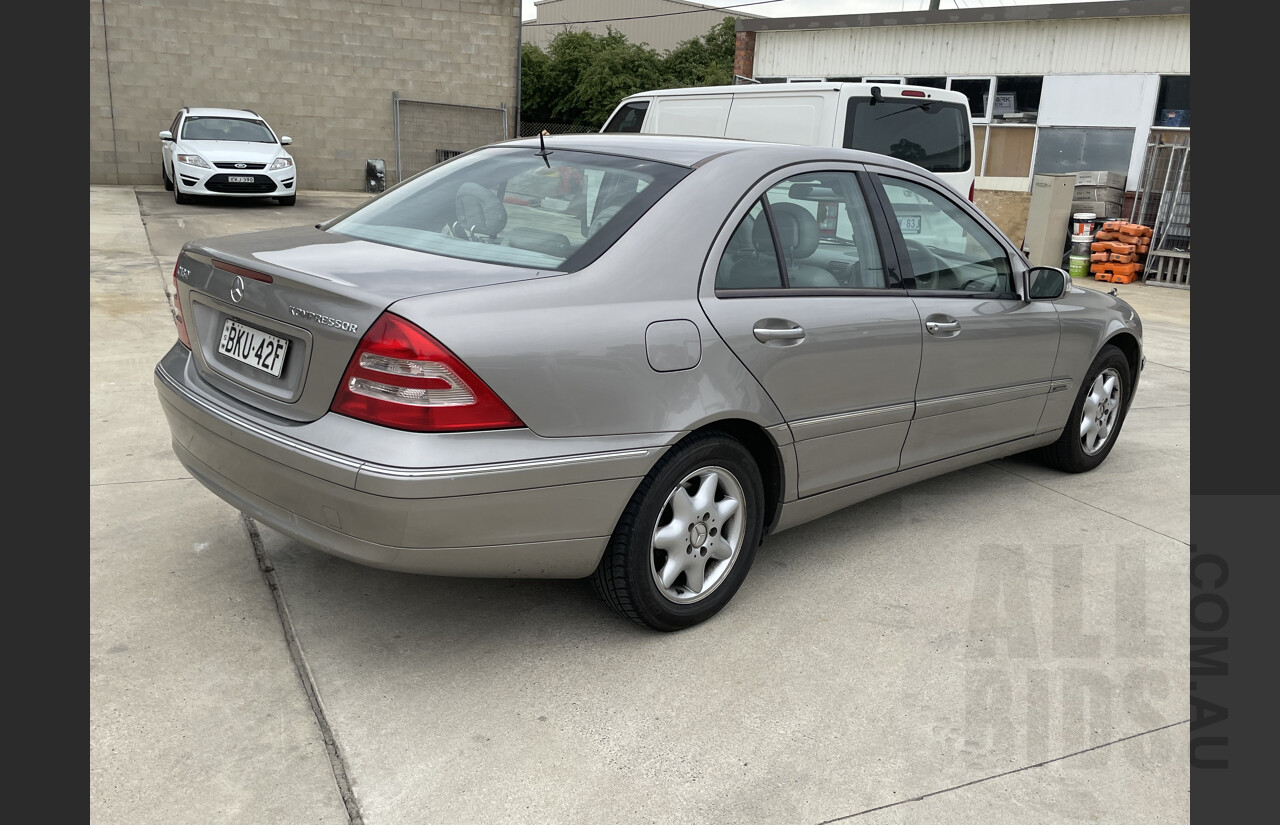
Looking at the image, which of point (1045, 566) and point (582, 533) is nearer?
point (582, 533)

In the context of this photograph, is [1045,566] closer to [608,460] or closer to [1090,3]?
[608,460]

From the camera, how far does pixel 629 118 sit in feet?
32.1

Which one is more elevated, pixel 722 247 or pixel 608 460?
pixel 722 247

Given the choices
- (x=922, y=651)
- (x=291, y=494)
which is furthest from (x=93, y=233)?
(x=922, y=651)

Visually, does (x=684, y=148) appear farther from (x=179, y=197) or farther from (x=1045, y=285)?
(x=179, y=197)

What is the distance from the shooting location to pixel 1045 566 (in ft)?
12.9

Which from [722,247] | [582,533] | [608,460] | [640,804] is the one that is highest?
[722,247]

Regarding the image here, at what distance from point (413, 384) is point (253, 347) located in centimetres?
67

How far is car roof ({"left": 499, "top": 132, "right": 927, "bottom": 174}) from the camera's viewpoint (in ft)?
11.2

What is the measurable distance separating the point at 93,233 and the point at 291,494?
11240mm

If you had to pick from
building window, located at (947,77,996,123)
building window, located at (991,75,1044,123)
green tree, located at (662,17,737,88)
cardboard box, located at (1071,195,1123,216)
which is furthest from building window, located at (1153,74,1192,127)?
green tree, located at (662,17,737,88)

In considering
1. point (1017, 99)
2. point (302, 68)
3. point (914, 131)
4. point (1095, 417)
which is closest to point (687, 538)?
point (1095, 417)
